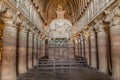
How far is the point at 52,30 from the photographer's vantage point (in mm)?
24875

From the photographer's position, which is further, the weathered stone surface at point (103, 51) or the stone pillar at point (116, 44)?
the weathered stone surface at point (103, 51)

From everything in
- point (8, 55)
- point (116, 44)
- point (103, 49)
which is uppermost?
A: point (116, 44)

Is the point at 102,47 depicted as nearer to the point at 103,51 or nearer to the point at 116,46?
the point at 103,51

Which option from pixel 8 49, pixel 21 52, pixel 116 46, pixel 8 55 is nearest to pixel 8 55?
pixel 8 55

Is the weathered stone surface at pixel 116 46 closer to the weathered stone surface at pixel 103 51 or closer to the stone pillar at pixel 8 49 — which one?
the weathered stone surface at pixel 103 51

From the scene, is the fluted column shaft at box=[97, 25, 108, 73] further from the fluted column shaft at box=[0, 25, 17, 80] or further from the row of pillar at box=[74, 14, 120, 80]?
the fluted column shaft at box=[0, 25, 17, 80]

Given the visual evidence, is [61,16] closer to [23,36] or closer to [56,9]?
[56,9]

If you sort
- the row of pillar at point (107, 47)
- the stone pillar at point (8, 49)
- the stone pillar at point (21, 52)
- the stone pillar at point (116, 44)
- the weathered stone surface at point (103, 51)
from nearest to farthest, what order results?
the stone pillar at point (8, 49)
the stone pillar at point (116, 44)
the row of pillar at point (107, 47)
the stone pillar at point (21, 52)
the weathered stone surface at point (103, 51)

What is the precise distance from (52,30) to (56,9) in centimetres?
462

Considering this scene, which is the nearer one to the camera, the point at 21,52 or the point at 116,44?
the point at 116,44

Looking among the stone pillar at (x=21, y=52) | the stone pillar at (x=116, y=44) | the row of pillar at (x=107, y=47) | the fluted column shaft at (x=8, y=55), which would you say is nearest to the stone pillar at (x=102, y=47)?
the row of pillar at (x=107, y=47)

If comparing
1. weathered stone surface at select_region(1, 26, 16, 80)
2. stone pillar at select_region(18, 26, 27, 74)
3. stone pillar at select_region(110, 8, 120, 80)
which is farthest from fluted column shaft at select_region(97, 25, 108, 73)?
weathered stone surface at select_region(1, 26, 16, 80)

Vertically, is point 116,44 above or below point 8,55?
above

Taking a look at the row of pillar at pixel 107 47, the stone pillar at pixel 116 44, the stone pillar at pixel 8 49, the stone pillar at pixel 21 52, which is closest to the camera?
the stone pillar at pixel 8 49
